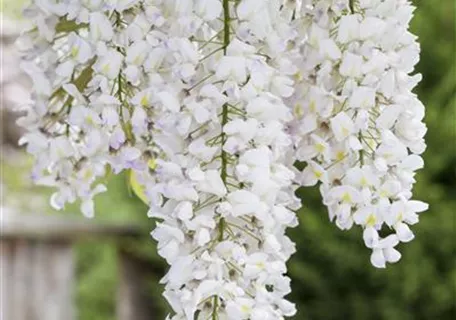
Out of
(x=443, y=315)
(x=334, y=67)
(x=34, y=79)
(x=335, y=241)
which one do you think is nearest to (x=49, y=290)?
(x=335, y=241)

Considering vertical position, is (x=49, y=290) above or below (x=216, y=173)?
above

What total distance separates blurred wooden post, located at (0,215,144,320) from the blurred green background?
62cm

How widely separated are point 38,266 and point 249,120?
64.6 inches

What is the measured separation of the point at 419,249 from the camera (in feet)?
8.66

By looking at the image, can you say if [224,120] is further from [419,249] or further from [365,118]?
[419,249]

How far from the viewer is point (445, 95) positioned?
2707mm

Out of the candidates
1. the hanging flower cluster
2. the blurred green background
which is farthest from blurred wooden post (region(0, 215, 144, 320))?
the hanging flower cluster

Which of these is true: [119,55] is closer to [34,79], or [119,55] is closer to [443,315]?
[34,79]

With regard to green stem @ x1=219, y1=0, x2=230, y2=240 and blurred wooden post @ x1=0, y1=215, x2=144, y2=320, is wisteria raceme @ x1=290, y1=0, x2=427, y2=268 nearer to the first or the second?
green stem @ x1=219, y1=0, x2=230, y2=240

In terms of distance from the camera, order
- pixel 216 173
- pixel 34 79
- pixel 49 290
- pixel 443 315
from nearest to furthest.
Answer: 1. pixel 216 173
2. pixel 34 79
3. pixel 49 290
4. pixel 443 315

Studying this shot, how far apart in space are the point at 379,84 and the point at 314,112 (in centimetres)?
5

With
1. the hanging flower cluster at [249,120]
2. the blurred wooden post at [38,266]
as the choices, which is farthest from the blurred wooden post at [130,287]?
the hanging flower cluster at [249,120]

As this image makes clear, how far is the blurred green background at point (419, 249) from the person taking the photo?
2.64 m

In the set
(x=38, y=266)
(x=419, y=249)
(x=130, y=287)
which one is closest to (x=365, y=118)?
(x=38, y=266)
